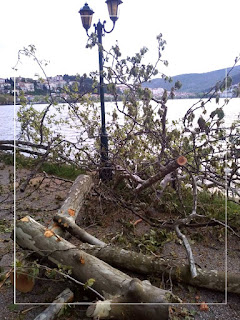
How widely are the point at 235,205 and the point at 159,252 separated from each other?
1.10 m

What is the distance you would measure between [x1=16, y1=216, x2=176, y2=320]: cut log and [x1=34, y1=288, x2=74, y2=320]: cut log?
113 mm

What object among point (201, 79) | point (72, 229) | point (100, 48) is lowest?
point (72, 229)

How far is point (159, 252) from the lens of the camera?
8.21ft

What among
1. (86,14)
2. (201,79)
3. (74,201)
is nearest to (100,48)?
(86,14)

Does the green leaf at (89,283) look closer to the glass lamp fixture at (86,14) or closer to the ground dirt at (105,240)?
the ground dirt at (105,240)

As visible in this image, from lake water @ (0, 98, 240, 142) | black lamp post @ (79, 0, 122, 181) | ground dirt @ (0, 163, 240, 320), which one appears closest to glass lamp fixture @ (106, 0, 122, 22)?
black lamp post @ (79, 0, 122, 181)

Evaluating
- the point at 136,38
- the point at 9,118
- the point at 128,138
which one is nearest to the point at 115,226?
the point at 128,138

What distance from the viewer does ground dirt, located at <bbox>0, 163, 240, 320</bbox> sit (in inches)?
75.1

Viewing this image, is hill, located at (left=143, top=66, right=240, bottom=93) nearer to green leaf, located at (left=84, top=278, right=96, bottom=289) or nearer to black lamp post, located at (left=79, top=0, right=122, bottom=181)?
black lamp post, located at (left=79, top=0, right=122, bottom=181)

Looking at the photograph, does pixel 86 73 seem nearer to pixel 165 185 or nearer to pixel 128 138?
pixel 128 138

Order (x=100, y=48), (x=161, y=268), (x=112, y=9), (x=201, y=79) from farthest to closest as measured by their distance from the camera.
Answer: (x=100, y=48), (x=112, y=9), (x=201, y=79), (x=161, y=268)

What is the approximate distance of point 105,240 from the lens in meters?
2.62

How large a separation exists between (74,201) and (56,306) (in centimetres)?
110

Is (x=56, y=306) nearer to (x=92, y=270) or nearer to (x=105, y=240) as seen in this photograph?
(x=92, y=270)
